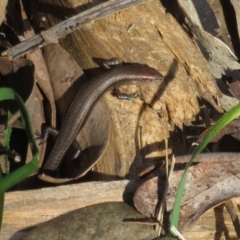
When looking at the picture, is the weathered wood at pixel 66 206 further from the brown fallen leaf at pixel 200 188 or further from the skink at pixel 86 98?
the skink at pixel 86 98

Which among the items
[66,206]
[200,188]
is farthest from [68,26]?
[200,188]

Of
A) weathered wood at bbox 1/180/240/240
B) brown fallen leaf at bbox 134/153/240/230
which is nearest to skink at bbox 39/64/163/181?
weathered wood at bbox 1/180/240/240

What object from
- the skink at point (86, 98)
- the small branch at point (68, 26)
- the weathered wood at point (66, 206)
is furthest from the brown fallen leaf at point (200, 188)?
the small branch at point (68, 26)

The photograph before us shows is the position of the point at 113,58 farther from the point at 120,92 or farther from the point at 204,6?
the point at 204,6

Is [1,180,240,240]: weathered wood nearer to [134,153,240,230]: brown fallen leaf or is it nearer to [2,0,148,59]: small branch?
[134,153,240,230]: brown fallen leaf

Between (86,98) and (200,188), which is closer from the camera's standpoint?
(200,188)

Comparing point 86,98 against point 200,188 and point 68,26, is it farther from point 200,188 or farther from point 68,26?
point 200,188

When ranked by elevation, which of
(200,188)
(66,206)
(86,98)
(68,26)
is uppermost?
(68,26)

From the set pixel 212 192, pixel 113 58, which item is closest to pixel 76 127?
pixel 113 58
